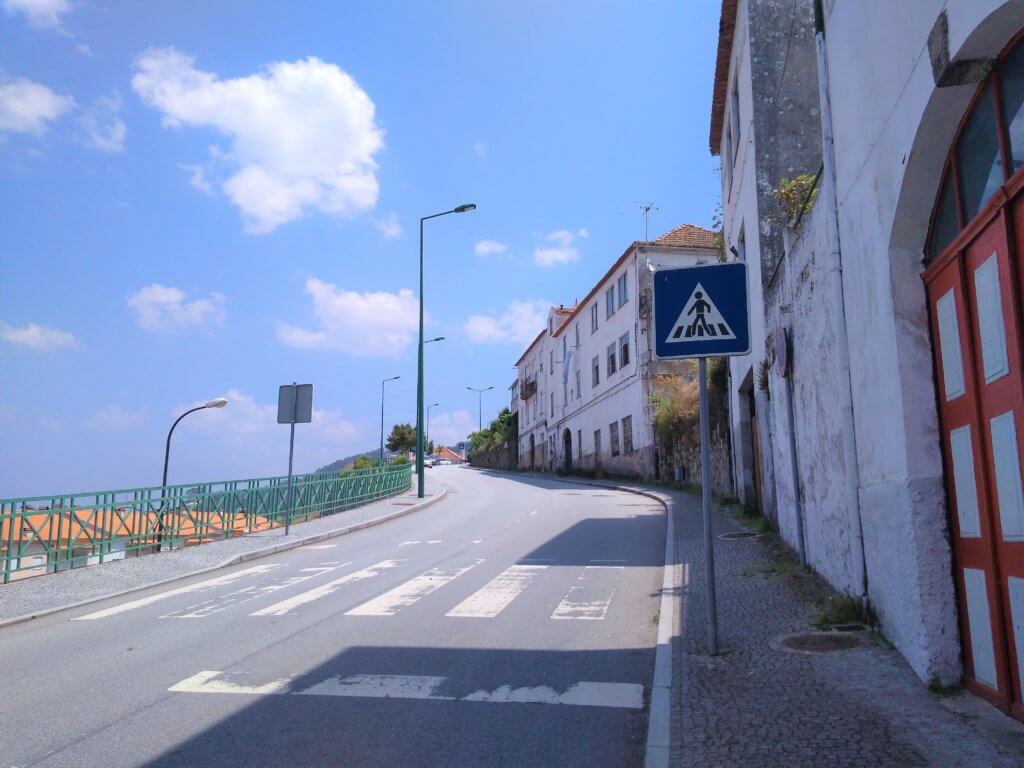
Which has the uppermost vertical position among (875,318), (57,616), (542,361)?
(542,361)

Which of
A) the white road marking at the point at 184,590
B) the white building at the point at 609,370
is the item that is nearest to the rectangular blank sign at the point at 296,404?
the white road marking at the point at 184,590

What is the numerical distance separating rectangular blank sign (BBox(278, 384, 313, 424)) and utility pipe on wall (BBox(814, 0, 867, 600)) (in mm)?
12787

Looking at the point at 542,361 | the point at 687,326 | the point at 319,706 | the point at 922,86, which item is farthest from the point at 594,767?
the point at 542,361

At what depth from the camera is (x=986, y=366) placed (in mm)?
4180

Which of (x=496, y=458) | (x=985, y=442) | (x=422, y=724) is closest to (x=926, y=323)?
(x=985, y=442)

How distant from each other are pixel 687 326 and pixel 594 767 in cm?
343

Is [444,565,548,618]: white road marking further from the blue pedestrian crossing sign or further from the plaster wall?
the plaster wall

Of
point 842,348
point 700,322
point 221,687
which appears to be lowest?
point 221,687

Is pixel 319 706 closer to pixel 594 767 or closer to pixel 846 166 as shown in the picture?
pixel 594 767

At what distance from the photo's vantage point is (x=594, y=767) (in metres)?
4.08

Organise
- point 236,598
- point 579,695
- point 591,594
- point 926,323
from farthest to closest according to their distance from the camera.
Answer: point 236,598
point 591,594
point 579,695
point 926,323

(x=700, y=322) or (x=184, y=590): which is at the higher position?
(x=700, y=322)

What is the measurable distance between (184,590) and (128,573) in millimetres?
2271

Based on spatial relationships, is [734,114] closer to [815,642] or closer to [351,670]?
[815,642]
